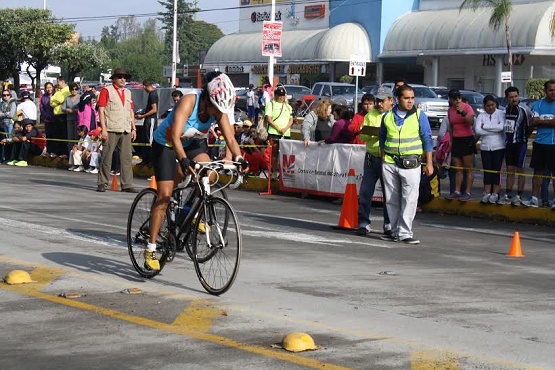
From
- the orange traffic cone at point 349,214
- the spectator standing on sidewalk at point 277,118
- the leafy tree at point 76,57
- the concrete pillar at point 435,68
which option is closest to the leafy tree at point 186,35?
the leafy tree at point 76,57

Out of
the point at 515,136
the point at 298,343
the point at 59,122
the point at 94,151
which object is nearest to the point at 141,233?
the point at 298,343

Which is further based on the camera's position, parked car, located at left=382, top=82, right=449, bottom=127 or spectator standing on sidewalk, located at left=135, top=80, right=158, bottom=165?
parked car, located at left=382, top=82, right=449, bottom=127

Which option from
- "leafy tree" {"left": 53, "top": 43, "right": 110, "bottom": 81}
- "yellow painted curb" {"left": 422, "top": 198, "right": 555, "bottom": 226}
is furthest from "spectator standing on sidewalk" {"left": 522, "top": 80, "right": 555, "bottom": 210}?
"leafy tree" {"left": 53, "top": 43, "right": 110, "bottom": 81}

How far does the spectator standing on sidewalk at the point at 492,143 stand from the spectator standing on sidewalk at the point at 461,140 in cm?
24

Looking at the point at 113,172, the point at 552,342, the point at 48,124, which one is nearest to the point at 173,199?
the point at 552,342

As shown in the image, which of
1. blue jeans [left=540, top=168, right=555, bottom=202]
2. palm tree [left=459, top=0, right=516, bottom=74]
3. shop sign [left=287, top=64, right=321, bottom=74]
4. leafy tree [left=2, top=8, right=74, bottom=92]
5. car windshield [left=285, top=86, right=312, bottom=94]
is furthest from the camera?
shop sign [left=287, top=64, right=321, bottom=74]

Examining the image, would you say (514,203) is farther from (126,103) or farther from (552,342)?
(552,342)

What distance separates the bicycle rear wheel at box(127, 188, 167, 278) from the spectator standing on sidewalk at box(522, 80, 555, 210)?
8135 mm

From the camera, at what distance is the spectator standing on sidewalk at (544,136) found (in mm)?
16359

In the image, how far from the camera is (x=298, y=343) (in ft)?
22.8

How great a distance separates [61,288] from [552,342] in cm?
398

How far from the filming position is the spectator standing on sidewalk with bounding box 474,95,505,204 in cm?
1731

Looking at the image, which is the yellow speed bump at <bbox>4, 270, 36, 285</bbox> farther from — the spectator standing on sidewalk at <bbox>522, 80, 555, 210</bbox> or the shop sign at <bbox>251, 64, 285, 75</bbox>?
the shop sign at <bbox>251, 64, 285, 75</bbox>

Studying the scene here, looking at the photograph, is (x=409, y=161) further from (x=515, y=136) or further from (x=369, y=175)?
(x=515, y=136)
